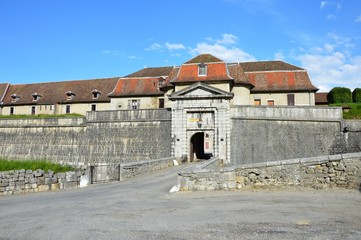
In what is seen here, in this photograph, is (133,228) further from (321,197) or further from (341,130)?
(341,130)

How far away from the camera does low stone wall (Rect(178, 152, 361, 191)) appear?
9.27 metres

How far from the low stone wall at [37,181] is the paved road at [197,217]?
4.76m

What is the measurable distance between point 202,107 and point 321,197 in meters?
14.5

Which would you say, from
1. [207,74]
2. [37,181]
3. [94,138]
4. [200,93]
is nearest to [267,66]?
[207,74]

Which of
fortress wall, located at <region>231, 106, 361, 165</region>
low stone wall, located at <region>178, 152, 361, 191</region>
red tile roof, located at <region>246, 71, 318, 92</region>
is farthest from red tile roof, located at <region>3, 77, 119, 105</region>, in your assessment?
low stone wall, located at <region>178, 152, 361, 191</region>

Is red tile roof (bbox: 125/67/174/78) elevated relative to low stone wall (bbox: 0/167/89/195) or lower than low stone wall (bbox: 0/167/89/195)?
elevated

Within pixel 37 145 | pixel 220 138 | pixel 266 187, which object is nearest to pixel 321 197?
pixel 266 187

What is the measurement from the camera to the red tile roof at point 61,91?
37.0 meters

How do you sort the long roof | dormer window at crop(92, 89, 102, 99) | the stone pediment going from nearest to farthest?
1. the stone pediment
2. the long roof
3. dormer window at crop(92, 89, 102, 99)

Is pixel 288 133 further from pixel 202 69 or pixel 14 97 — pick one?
pixel 14 97

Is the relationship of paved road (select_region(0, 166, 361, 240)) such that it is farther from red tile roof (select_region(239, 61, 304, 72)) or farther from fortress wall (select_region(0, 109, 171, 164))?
red tile roof (select_region(239, 61, 304, 72))

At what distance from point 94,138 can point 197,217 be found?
20.7 metres

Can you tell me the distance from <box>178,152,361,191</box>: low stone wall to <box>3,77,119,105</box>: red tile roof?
88.7 ft

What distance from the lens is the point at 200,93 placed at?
22.4 m
